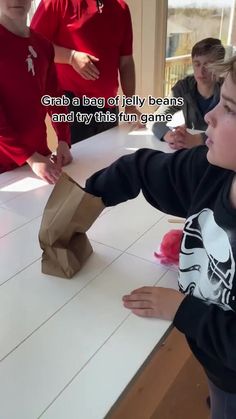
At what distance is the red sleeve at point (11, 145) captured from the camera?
1.02 meters

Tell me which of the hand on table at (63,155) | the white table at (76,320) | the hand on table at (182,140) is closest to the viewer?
the white table at (76,320)

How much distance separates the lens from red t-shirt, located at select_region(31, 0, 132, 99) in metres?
1.34

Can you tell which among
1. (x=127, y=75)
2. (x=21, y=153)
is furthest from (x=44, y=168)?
(x=127, y=75)

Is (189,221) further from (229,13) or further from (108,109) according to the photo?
(229,13)

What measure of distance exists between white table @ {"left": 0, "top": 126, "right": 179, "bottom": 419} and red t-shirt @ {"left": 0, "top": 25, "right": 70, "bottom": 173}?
9.6 inches

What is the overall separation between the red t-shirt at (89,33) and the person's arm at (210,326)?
1.12 meters

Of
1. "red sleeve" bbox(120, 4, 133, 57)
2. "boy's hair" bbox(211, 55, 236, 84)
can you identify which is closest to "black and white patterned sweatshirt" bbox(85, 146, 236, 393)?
"boy's hair" bbox(211, 55, 236, 84)

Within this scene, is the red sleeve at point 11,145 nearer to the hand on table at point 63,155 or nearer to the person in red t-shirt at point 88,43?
the hand on table at point 63,155

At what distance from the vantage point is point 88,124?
5.13ft

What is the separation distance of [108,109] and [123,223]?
2.88ft

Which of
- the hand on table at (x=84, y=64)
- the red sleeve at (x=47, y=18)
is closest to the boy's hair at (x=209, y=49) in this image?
the hand on table at (x=84, y=64)

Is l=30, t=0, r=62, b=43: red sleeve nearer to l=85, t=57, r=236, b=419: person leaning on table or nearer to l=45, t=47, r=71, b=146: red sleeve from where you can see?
l=45, t=47, r=71, b=146: red sleeve

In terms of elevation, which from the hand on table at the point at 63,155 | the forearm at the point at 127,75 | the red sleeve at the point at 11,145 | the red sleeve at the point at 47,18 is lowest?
the hand on table at the point at 63,155

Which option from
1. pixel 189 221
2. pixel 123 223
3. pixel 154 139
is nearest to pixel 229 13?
pixel 154 139
